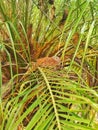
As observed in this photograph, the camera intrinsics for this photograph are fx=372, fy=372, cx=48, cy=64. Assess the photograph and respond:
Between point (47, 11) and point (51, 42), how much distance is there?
21cm

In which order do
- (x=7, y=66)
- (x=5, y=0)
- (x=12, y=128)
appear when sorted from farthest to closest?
(x=5, y=0) < (x=7, y=66) < (x=12, y=128)

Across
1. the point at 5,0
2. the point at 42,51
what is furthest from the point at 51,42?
the point at 5,0

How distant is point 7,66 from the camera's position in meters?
1.06

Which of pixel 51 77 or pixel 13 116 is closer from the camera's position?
pixel 13 116

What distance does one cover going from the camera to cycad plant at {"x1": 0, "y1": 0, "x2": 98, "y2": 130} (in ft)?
2.77

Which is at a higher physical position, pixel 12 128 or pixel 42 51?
pixel 42 51

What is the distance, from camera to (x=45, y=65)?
38.5 inches

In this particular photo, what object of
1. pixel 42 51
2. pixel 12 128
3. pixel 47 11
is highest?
pixel 47 11

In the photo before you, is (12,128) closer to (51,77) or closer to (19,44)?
(51,77)

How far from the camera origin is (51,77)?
947 mm

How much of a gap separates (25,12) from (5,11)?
66mm

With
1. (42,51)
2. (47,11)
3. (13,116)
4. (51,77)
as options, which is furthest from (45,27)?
(13,116)

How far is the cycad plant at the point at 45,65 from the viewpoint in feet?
2.77

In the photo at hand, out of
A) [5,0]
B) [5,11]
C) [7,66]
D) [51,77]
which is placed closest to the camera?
[51,77]
